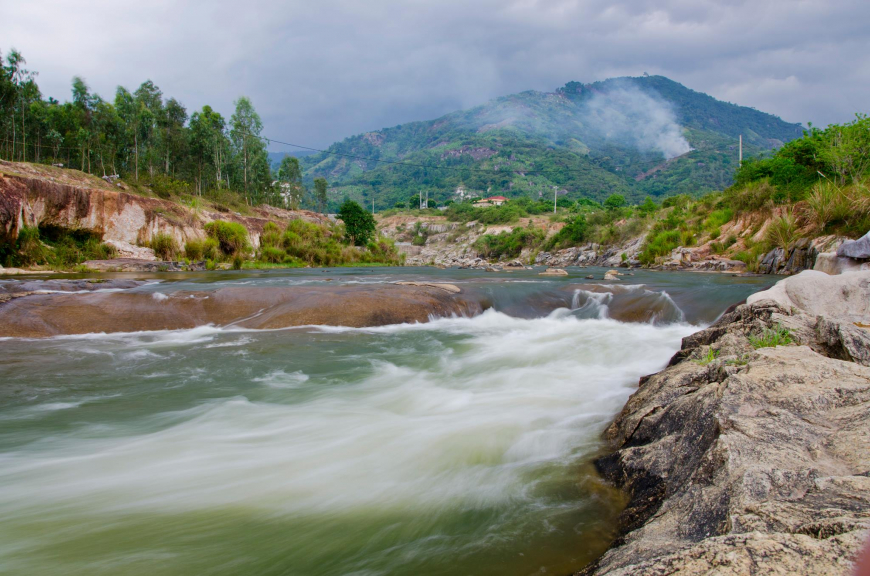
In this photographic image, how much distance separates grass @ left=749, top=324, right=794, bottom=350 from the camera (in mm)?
4707

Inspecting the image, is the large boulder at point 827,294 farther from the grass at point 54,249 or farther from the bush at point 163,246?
the bush at point 163,246

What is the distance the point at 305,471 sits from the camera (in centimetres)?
425

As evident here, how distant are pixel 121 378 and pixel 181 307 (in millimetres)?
3980

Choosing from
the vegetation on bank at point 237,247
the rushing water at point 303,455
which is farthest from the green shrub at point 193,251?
the rushing water at point 303,455

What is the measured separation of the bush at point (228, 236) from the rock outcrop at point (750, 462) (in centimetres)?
3439

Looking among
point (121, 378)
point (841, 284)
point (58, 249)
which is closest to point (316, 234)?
point (58, 249)

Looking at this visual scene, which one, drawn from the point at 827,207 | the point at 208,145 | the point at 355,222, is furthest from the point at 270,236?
the point at 827,207

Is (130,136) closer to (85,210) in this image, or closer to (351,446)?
(85,210)

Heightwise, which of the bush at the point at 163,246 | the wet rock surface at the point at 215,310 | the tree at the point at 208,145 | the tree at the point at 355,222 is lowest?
the wet rock surface at the point at 215,310

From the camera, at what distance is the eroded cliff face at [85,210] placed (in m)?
22.2

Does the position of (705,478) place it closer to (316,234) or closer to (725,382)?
(725,382)

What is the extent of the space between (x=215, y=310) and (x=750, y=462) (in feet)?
35.4

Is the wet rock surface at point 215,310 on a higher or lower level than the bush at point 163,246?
lower

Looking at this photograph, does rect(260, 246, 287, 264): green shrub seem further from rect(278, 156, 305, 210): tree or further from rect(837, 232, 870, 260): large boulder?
rect(278, 156, 305, 210): tree
